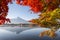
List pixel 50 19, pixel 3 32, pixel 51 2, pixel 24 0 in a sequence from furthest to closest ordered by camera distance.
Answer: pixel 3 32, pixel 24 0, pixel 51 2, pixel 50 19

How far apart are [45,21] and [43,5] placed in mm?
1285

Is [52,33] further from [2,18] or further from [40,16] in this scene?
[2,18]

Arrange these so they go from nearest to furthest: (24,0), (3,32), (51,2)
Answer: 1. (51,2)
2. (24,0)
3. (3,32)

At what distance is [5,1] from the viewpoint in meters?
7.06

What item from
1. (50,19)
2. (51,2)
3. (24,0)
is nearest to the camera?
(50,19)

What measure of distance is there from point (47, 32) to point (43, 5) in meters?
1.44

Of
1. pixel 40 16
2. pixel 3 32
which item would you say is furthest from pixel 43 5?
pixel 3 32

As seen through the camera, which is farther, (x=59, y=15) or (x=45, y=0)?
(x=45, y=0)

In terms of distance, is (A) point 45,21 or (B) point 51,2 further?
(B) point 51,2

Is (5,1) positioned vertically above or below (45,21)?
above

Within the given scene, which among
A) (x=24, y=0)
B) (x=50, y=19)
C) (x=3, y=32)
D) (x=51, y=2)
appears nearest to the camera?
(x=50, y=19)

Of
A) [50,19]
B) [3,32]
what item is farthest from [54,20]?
[3,32]

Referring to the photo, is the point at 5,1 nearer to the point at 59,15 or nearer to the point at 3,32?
the point at 59,15

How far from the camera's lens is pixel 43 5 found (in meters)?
7.36
